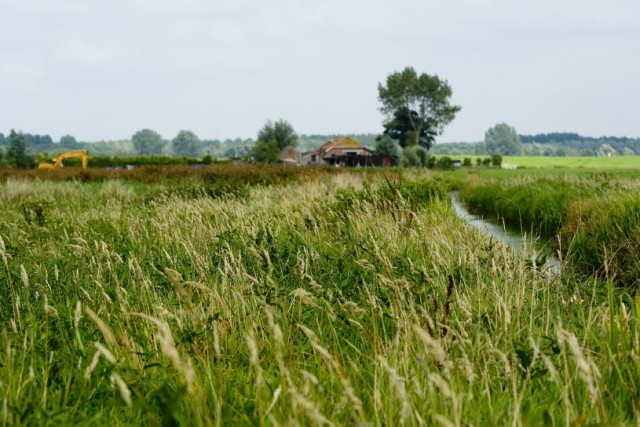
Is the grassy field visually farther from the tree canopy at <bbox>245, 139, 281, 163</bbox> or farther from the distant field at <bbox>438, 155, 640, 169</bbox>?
the tree canopy at <bbox>245, 139, 281, 163</bbox>

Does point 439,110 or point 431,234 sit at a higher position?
point 439,110

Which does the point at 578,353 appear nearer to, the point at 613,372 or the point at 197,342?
the point at 613,372

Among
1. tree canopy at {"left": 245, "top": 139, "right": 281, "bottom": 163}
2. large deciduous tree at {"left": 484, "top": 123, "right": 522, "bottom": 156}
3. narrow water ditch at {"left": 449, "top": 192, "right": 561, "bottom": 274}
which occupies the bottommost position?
narrow water ditch at {"left": 449, "top": 192, "right": 561, "bottom": 274}

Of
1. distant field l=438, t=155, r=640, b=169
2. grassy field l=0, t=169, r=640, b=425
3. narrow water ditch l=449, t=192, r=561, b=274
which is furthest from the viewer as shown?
distant field l=438, t=155, r=640, b=169

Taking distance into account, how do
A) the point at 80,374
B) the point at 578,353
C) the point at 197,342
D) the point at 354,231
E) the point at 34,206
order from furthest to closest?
the point at 34,206 → the point at 354,231 → the point at 197,342 → the point at 80,374 → the point at 578,353

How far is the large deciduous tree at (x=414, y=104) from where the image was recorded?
84.9 m

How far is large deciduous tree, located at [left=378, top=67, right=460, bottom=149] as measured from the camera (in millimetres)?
84875

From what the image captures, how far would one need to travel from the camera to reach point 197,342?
129 inches

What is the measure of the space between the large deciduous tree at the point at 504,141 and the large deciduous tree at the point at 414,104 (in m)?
114

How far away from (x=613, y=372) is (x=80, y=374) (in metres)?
2.69

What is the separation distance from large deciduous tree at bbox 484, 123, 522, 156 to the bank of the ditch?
185 metres

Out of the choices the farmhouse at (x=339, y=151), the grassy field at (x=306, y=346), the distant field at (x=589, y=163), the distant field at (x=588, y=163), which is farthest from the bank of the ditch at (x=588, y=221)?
→ the farmhouse at (x=339, y=151)

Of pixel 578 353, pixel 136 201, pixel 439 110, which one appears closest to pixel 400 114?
pixel 439 110

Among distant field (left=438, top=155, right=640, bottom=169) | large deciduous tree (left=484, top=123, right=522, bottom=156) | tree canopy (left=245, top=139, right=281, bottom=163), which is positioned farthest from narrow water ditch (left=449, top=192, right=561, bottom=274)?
large deciduous tree (left=484, top=123, right=522, bottom=156)
